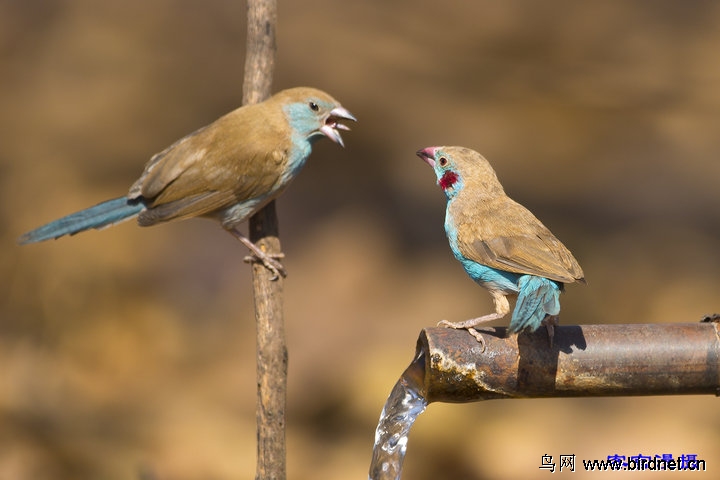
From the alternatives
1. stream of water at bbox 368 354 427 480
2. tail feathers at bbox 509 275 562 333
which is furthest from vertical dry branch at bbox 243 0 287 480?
tail feathers at bbox 509 275 562 333

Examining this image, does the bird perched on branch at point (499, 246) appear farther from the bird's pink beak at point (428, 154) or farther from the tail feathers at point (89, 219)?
the tail feathers at point (89, 219)

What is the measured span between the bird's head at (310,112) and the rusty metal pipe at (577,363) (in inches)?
64.9

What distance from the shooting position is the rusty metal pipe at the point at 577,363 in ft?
10.3

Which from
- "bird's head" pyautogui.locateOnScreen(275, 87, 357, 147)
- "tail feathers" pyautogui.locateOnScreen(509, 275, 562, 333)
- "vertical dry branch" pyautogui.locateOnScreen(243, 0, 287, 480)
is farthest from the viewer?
"bird's head" pyautogui.locateOnScreen(275, 87, 357, 147)

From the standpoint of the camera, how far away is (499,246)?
11.5 feet

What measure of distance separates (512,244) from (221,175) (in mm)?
1520

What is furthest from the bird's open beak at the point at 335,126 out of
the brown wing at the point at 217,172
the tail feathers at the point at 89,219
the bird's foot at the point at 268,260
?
the tail feathers at the point at 89,219

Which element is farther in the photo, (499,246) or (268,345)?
(268,345)

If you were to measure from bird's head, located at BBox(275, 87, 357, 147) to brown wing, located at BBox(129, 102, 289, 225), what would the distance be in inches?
4.1

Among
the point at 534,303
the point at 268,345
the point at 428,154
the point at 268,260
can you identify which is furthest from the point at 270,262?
the point at 534,303

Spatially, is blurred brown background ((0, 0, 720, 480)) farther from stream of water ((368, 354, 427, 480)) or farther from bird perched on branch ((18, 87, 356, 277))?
stream of water ((368, 354, 427, 480))

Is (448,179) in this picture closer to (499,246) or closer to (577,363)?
(499,246)

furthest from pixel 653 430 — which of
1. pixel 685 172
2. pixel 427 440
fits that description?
pixel 685 172

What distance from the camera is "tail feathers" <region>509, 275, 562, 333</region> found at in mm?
3098
